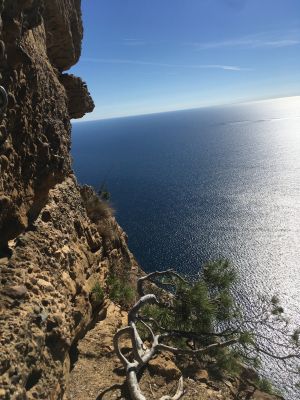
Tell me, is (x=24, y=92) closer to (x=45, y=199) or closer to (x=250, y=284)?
(x=45, y=199)

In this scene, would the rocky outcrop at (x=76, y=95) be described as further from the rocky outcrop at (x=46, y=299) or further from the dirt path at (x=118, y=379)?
the dirt path at (x=118, y=379)

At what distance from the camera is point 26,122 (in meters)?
12.7

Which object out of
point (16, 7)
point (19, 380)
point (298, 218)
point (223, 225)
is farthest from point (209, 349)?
point (298, 218)

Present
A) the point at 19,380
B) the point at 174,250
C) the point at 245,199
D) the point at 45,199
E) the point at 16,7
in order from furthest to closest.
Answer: the point at 245,199
the point at 174,250
the point at 45,199
the point at 16,7
the point at 19,380

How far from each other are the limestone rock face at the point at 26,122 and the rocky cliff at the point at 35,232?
36mm

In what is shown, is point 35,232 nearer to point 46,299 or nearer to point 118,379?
point 46,299

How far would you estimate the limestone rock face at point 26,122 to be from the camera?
1069 cm

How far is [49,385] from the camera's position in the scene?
34.3 feet

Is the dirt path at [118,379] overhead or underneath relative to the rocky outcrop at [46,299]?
underneath

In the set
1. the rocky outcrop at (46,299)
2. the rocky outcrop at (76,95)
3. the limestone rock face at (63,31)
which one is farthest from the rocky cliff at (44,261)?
the rocky outcrop at (76,95)

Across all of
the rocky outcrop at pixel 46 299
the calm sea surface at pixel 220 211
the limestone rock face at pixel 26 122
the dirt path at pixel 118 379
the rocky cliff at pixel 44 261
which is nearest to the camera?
the rocky outcrop at pixel 46 299

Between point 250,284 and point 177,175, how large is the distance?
7474 centimetres

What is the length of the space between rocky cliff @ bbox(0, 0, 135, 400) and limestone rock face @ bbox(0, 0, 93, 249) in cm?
4

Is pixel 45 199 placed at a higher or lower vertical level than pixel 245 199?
higher
